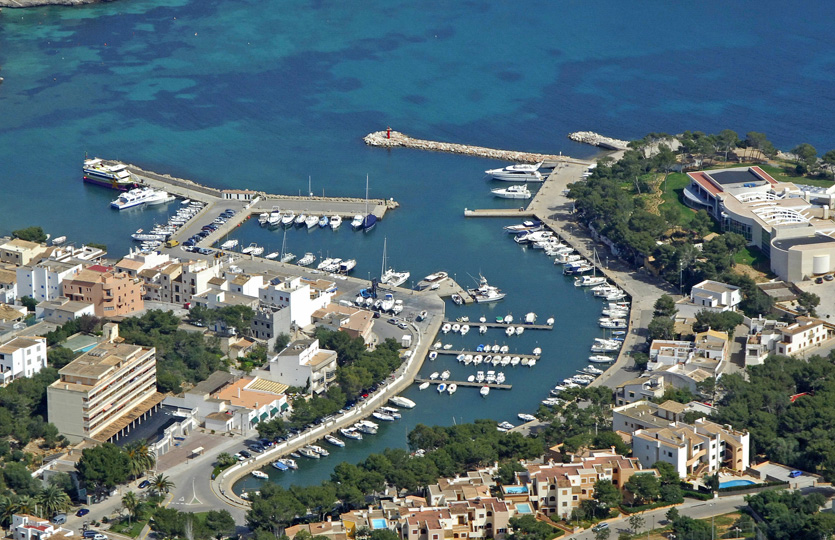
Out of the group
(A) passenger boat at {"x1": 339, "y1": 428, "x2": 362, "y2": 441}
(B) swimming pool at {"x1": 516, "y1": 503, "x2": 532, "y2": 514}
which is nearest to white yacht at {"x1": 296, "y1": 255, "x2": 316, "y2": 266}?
(A) passenger boat at {"x1": 339, "y1": 428, "x2": 362, "y2": 441}

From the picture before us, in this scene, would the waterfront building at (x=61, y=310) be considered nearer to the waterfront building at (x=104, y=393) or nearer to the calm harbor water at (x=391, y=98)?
the waterfront building at (x=104, y=393)

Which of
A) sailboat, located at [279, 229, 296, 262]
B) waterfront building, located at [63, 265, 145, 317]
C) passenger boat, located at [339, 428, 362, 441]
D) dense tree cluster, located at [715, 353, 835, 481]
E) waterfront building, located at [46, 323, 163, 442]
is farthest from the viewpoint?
sailboat, located at [279, 229, 296, 262]

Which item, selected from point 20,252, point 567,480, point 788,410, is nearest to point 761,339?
point 788,410

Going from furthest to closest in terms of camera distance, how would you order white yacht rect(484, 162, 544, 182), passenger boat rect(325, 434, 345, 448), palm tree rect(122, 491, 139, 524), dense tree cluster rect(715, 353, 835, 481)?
white yacht rect(484, 162, 544, 182), passenger boat rect(325, 434, 345, 448), dense tree cluster rect(715, 353, 835, 481), palm tree rect(122, 491, 139, 524)

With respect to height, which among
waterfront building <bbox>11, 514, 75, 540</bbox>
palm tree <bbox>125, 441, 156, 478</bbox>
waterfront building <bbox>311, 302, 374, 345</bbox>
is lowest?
waterfront building <bbox>11, 514, 75, 540</bbox>

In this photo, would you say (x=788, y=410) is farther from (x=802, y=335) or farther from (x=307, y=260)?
(x=307, y=260)

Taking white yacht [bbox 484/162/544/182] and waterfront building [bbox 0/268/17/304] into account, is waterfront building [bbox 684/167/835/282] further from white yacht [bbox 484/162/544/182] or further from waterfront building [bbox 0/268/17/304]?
waterfront building [bbox 0/268/17/304]
